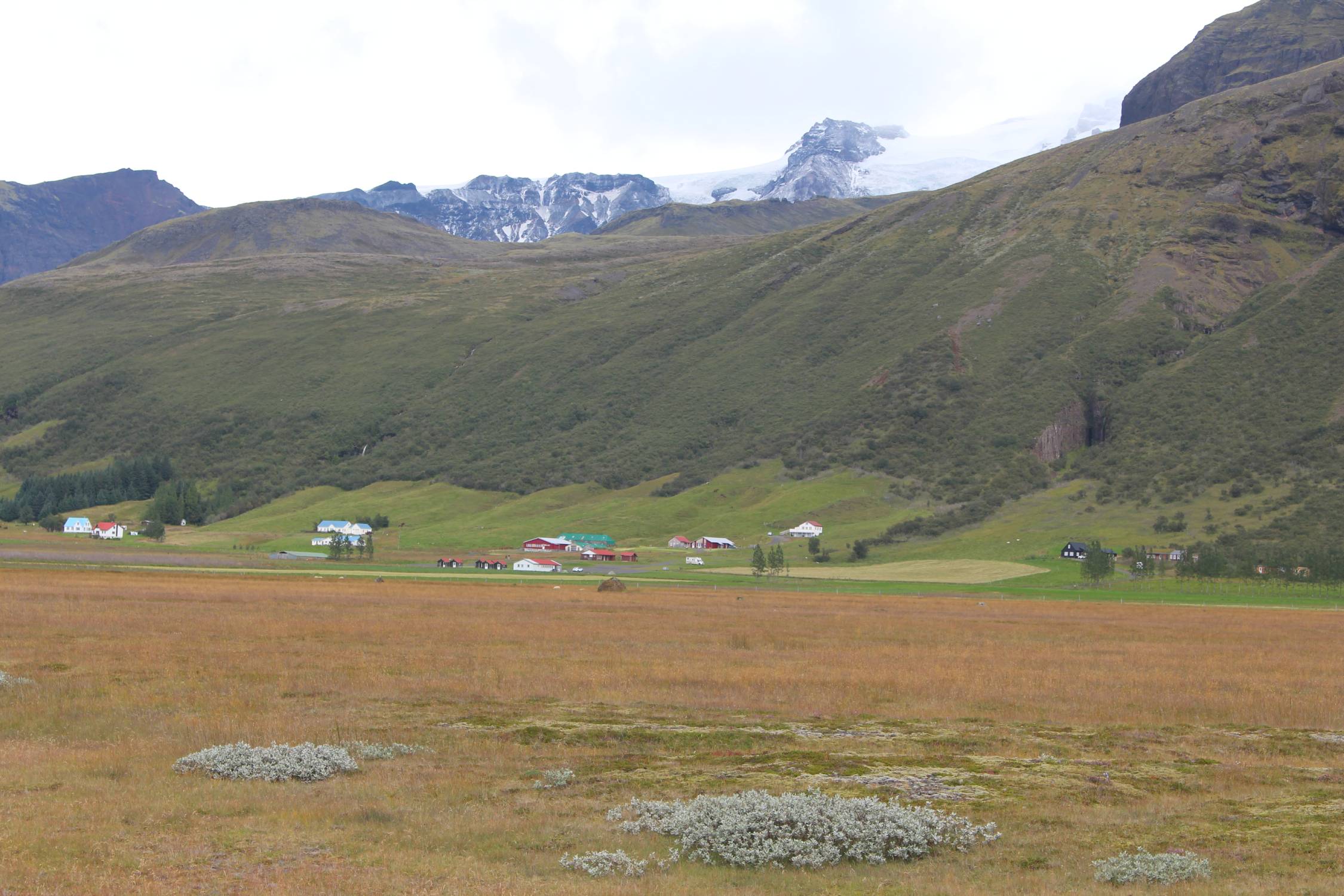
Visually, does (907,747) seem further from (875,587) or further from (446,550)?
(446,550)

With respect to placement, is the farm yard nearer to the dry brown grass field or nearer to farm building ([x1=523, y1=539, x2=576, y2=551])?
farm building ([x1=523, y1=539, x2=576, y2=551])

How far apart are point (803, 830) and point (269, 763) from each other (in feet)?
31.4

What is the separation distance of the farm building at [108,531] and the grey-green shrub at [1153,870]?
544ft

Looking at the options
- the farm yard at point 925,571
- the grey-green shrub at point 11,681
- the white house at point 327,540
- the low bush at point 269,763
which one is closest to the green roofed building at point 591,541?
the white house at point 327,540

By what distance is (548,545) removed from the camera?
15225 cm

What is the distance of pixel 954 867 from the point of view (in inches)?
548

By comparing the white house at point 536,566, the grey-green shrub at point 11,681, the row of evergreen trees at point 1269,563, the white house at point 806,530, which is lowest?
the white house at point 536,566

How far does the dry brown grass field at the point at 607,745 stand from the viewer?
44.9ft

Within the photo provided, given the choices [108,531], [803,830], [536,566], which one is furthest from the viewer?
[108,531]

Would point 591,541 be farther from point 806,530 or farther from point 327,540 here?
point 327,540

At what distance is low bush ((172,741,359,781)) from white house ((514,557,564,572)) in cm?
9730

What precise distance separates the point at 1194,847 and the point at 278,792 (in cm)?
1376

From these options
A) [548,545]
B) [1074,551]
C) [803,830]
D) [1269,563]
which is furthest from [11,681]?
[548,545]

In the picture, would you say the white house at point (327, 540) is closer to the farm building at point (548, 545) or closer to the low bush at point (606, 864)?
the farm building at point (548, 545)
